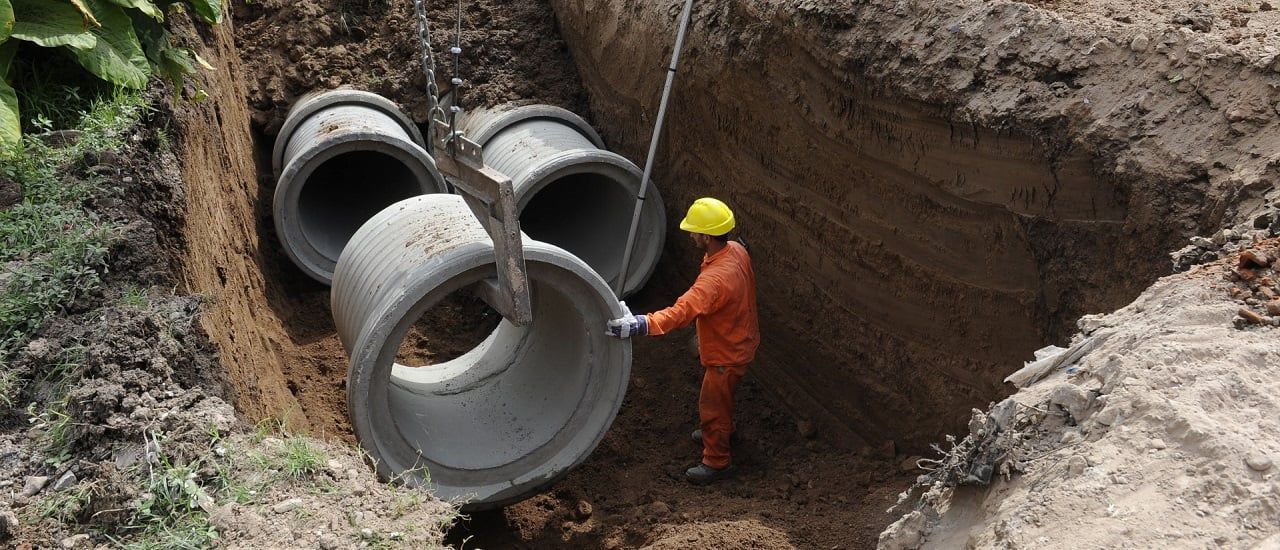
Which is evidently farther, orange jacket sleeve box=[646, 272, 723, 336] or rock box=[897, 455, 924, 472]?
rock box=[897, 455, 924, 472]

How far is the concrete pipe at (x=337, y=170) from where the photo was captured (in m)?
8.21

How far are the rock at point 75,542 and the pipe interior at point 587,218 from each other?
5187 millimetres

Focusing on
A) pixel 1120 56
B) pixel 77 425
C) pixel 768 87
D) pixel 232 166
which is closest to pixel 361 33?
pixel 232 166

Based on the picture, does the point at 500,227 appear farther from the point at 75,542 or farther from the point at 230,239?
the point at 230,239

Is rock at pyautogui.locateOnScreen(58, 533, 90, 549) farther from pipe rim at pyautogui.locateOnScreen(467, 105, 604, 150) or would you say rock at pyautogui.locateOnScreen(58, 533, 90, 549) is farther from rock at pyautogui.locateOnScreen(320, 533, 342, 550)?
pipe rim at pyautogui.locateOnScreen(467, 105, 604, 150)

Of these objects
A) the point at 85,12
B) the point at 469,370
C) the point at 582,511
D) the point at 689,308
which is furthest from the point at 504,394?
the point at 85,12

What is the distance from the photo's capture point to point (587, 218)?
8.98 m

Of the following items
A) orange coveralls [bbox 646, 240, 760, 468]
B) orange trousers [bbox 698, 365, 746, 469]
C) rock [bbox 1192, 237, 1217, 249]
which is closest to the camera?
rock [bbox 1192, 237, 1217, 249]

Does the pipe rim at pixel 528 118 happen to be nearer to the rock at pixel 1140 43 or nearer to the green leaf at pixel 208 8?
the green leaf at pixel 208 8

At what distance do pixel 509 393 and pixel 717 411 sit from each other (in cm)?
134

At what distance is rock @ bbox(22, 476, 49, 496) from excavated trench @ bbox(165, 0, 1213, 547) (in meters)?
0.92

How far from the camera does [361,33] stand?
373 inches

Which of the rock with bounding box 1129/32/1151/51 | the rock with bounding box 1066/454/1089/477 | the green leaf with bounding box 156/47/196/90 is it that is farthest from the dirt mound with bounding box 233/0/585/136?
the rock with bounding box 1066/454/1089/477

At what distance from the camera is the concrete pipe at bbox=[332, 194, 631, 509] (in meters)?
5.25
